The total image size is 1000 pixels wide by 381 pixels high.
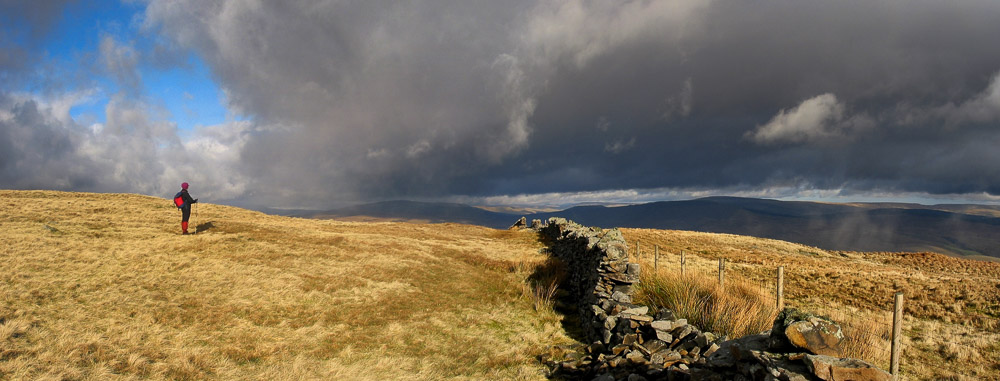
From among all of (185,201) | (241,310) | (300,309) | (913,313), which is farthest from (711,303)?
(185,201)

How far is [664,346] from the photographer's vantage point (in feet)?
27.5

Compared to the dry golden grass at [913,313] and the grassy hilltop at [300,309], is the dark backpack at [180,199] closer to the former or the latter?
the grassy hilltop at [300,309]

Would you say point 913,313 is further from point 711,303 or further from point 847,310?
point 711,303

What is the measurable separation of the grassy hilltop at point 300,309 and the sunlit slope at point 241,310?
0.06 metres

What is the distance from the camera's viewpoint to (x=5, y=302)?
10.1 metres

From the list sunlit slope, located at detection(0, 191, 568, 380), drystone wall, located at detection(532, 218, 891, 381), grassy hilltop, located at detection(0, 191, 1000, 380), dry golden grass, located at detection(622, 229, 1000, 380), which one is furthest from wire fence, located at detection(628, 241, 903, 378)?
sunlit slope, located at detection(0, 191, 568, 380)

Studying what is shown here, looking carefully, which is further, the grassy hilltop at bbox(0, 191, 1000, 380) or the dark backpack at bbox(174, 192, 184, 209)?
the dark backpack at bbox(174, 192, 184, 209)

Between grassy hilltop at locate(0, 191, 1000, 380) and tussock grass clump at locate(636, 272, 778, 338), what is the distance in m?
0.35

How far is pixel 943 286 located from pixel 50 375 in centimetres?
3470

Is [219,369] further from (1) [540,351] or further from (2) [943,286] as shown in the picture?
(2) [943,286]

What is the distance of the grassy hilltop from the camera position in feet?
29.4

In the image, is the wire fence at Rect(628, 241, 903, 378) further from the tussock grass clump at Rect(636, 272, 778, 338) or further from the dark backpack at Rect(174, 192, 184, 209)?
the dark backpack at Rect(174, 192, 184, 209)

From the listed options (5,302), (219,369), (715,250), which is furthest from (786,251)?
(5,302)

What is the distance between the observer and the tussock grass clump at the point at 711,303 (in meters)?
8.95
